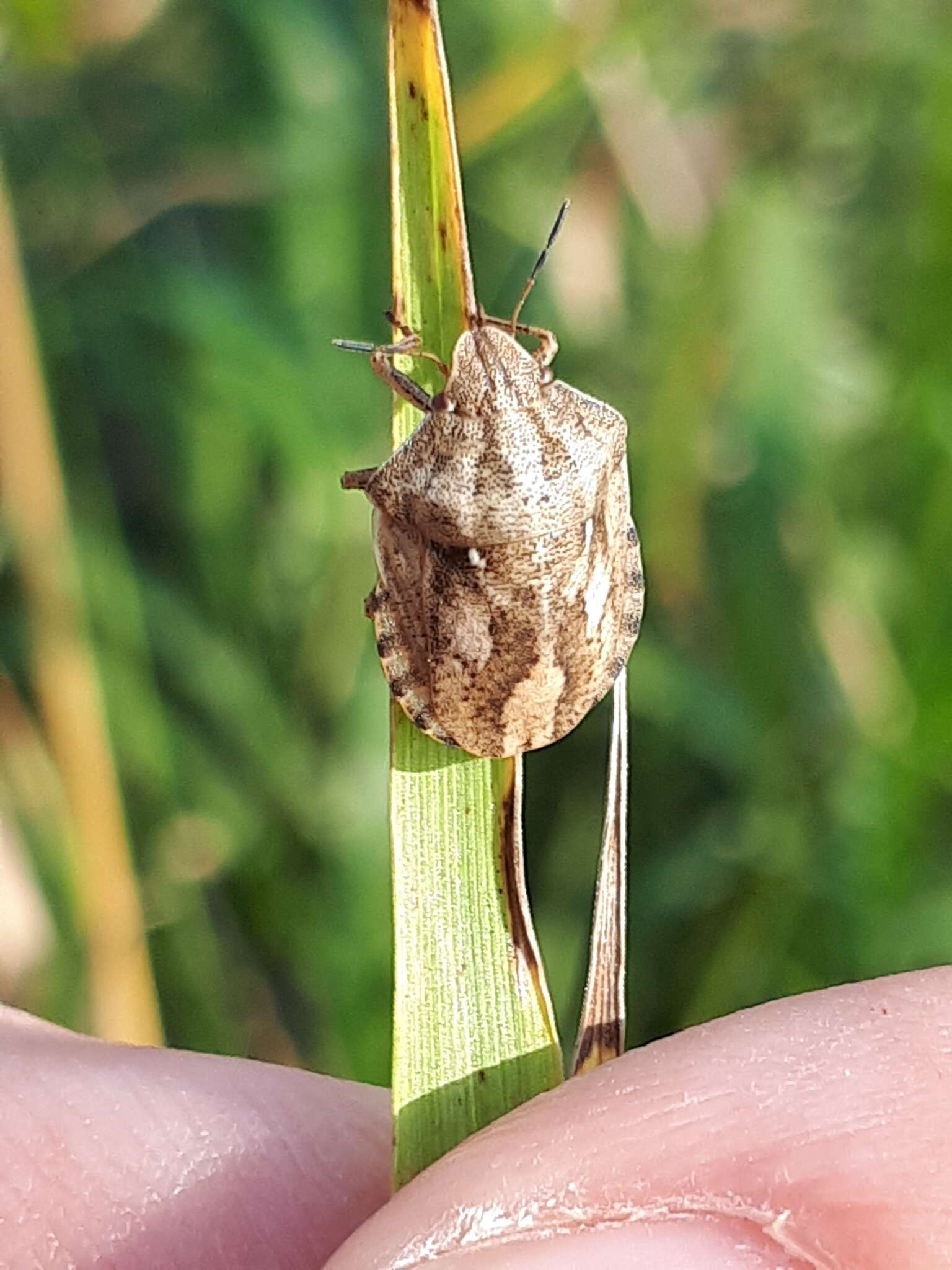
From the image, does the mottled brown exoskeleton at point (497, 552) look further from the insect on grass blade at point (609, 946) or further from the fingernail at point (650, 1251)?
the fingernail at point (650, 1251)

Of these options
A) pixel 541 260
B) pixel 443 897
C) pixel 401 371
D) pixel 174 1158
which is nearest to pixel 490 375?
pixel 401 371

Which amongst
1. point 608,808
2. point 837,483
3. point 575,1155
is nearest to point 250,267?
point 837,483

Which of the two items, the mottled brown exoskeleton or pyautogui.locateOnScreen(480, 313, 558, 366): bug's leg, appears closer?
the mottled brown exoskeleton

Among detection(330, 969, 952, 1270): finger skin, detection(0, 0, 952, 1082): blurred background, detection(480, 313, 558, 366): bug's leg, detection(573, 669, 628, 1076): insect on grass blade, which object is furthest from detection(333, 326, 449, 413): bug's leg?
detection(0, 0, 952, 1082): blurred background

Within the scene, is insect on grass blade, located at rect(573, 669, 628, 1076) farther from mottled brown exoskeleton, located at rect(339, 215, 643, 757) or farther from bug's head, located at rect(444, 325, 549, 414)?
bug's head, located at rect(444, 325, 549, 414)

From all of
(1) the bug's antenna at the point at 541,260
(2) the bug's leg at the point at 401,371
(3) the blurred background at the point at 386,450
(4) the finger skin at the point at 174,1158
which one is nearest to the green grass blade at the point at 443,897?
(2) the bug's leg at the point at 401,371

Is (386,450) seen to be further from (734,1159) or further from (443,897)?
(734,1159)
